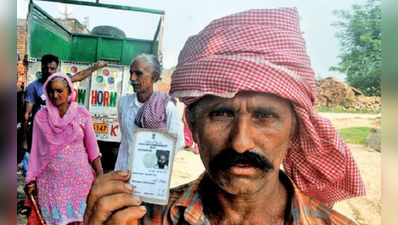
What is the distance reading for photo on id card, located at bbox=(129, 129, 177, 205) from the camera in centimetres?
130

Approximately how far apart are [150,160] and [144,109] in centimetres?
245

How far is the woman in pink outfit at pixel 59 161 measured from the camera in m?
3.30

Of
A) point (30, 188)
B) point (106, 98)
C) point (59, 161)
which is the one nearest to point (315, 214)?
point (59, 161)

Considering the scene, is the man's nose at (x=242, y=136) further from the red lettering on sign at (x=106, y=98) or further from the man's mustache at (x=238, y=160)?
the red lettering on sign at (x=106, y=98)

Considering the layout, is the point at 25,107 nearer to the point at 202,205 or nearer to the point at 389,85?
the point at 202,205

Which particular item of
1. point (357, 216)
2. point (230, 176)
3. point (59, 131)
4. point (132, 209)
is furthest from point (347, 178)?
point (357, 216)

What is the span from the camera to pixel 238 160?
1.41m

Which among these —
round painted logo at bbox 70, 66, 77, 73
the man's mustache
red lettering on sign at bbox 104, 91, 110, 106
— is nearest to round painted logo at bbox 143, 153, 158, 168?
the man's mustache

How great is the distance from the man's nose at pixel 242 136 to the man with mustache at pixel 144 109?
7.05 ft

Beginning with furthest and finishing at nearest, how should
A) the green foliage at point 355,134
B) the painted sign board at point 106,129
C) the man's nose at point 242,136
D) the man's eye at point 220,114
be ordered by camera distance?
the green foliage at point 355,134
the painted sign board at point 106,129
the man's eye at point 220,114
the man's nose at point 242,136

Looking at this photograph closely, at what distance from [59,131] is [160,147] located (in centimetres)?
238

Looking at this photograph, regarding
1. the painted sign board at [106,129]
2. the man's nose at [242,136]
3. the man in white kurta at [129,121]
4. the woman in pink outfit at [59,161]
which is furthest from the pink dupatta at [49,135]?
the painted sign board at [106,129]

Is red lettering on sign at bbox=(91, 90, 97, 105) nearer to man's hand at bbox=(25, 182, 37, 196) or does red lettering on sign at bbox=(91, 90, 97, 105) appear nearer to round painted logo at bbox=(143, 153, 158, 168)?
man's hand at bbox=(25, 182, 37, 196)

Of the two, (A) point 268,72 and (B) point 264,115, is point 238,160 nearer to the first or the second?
(B) point 264,115
